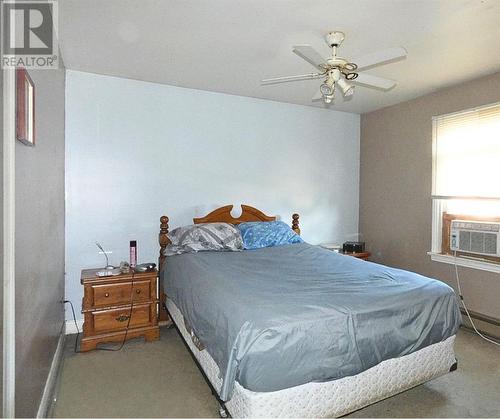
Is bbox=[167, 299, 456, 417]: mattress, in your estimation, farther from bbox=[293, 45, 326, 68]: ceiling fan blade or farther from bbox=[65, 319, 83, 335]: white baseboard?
bbox=[293, 45, 326, 68]: ceiling fan blade

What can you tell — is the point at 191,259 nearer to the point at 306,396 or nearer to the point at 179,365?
the point at 179,365

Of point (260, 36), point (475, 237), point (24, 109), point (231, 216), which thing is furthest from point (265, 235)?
point (24, 109)

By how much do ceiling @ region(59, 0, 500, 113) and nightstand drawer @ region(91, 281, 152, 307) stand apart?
6.40 feet

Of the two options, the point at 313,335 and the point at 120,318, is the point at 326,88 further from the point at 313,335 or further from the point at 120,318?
the point at 120,318

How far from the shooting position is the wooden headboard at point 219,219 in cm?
322

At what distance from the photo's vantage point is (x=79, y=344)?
278 centimetres

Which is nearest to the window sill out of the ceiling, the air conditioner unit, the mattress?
the air conditioner unit

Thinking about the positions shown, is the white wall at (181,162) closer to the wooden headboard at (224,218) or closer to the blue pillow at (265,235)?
the wooden headboard at (224,218)

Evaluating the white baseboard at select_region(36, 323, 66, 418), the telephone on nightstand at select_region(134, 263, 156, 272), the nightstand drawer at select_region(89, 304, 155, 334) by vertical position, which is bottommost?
the white baseboard at select_region(36, 323, 66, 418)

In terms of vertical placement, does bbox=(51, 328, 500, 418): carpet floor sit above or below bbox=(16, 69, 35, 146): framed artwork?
below

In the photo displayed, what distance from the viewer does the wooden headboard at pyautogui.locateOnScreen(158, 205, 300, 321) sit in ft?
10.6

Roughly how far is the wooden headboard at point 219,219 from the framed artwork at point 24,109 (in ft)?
5.74

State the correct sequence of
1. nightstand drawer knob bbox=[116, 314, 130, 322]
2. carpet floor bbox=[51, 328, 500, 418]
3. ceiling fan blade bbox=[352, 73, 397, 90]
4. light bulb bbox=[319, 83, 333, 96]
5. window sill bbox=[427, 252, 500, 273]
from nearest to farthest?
carpet floor bbox=[51, 328, 500, 418], light bulb bbox=[319, 83, 333, 96], ceiling fan blade bbox=[352, 73, 397, 90], nightstand drawer knob bbox=[116, 314, 130, 322], window sill bbox=[427, 252, 500, 273]

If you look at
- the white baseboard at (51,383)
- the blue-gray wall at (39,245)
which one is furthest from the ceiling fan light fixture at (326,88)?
the white baseboard at (51,383)
